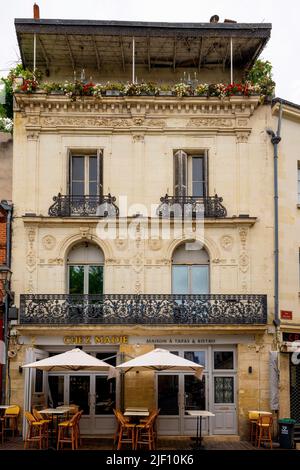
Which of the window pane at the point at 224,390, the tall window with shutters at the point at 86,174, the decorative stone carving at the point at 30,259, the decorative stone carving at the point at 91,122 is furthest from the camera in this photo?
the decorative stone carving at the point at 91,122

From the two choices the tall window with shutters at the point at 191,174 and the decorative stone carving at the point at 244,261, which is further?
the tall window with shutters at the point at 191,174

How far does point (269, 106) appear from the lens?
23719 mm

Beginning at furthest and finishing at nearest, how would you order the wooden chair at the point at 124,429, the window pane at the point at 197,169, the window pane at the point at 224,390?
the window pane at the point at 197,169
the window pane at the point at 224,390
the wooden chair at the point at 124,429

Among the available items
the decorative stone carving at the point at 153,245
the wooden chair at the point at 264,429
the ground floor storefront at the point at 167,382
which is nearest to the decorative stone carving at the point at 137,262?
the decorative stone carving at the point at 153,245

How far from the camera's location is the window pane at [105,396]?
22375mm

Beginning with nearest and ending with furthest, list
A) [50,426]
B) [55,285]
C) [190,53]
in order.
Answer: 1. [50,426]
2. [55,285]
3. [190,53]

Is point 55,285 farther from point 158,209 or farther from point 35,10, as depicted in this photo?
point 35,10

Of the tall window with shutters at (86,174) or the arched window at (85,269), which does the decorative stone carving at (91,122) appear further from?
the arched window at (85,269)

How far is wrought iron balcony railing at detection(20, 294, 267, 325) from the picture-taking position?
72.4 feet

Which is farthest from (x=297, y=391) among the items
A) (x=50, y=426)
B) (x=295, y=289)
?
(x=50, y=426)

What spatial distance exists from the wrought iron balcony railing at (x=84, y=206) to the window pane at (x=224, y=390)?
590 cm

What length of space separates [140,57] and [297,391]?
39.1 ft

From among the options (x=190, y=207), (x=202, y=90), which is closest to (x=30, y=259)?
(x=190, y=207)

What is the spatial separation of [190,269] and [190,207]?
6.27 feet
